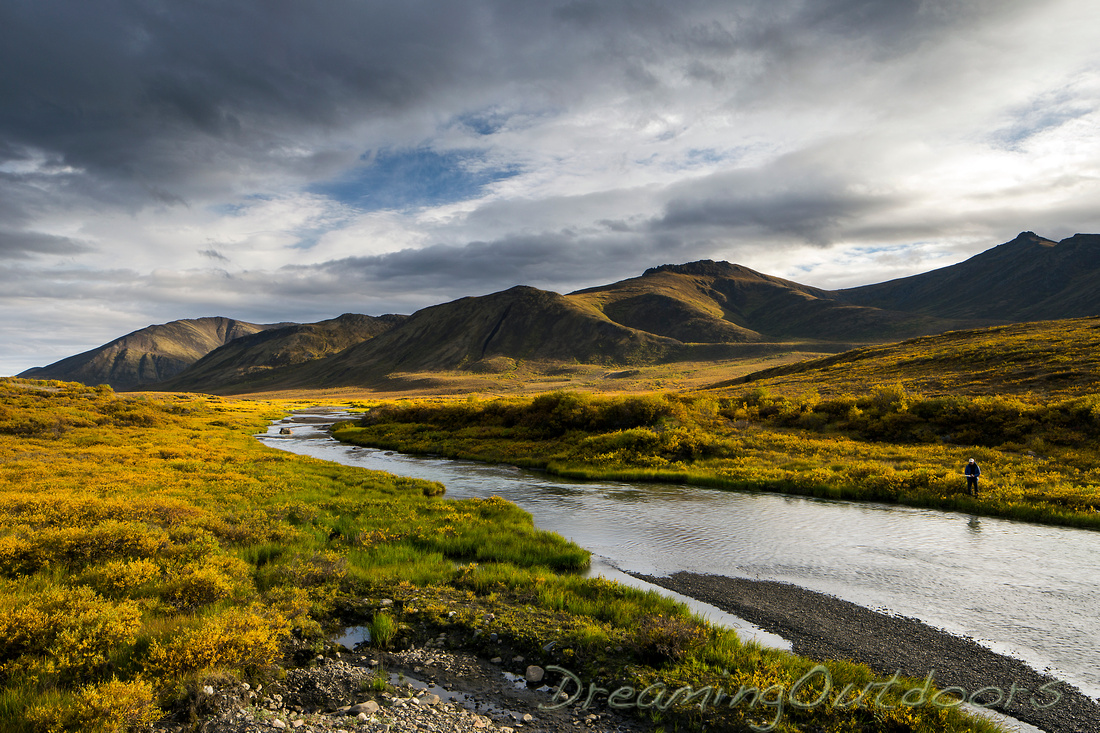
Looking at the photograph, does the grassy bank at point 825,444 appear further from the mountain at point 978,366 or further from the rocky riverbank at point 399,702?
the rocky riverbank at point 399,702

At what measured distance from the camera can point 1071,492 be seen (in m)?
23.7

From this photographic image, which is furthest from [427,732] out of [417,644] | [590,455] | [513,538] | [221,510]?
[590,455]

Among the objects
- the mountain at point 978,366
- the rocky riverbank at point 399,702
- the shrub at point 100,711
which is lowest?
the rocky riverbank at point 399,702

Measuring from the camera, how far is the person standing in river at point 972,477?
83.1ft

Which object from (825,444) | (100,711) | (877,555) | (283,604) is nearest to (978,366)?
(825,444)

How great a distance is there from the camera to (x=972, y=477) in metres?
25.5

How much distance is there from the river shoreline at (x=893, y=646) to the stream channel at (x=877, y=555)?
0.56 m

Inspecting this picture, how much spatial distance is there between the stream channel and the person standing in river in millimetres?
2396

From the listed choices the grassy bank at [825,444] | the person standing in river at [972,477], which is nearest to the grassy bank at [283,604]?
the grassy bank at [825,444]

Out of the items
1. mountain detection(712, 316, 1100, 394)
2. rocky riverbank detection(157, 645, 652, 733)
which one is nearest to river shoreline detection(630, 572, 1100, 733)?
rocky riverbank detection(157, 645, 652, 733)

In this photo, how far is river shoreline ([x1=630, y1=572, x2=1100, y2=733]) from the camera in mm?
9727

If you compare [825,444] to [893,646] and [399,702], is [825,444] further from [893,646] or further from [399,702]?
[399,702]

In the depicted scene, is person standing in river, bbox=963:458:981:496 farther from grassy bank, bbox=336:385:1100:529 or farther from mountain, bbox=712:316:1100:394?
mountain, bbox=712:316:1100:394

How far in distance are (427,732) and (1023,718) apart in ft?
34.9
